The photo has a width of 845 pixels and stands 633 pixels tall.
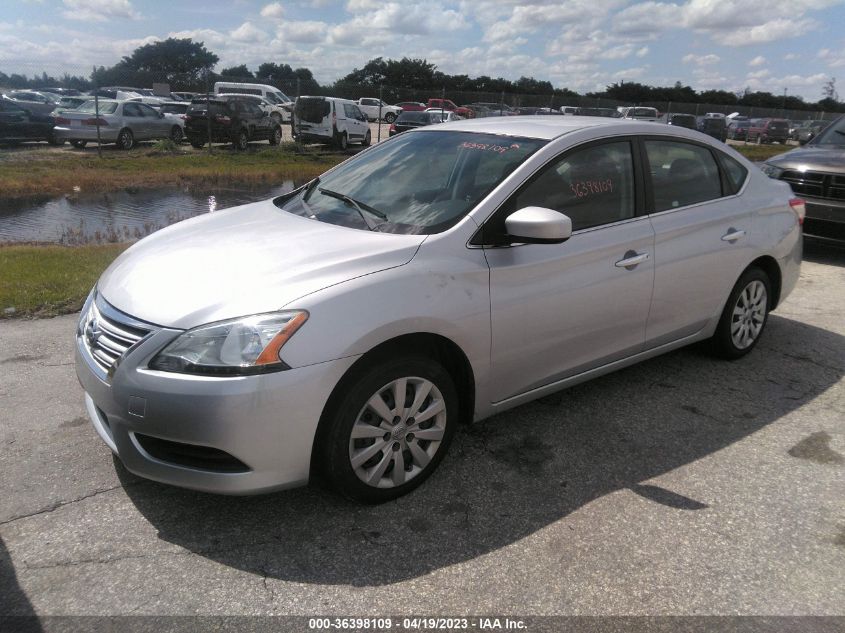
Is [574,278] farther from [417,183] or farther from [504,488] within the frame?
[504,488]

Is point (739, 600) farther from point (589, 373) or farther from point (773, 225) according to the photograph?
point (773, 225)

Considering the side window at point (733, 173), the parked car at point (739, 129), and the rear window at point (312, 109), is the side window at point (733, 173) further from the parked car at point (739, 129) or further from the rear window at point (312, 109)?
the parked car at point (739, 129)

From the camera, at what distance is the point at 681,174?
4.41 meters

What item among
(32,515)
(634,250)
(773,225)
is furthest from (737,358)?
(32,515)

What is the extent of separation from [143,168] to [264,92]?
17589 millimetres

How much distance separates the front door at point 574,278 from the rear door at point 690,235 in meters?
0.16

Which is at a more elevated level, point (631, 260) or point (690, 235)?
point (690, 235)

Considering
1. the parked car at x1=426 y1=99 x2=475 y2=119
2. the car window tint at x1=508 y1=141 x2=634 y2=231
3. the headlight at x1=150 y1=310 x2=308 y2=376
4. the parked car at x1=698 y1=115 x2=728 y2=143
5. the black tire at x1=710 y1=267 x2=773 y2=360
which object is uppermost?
the parked car at x1=426 y1=99 x2=475 y2=119

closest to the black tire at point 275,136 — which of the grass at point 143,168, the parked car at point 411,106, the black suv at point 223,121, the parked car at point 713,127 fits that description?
the black suv at point 223,121

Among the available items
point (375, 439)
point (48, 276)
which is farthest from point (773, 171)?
point (48, 276)

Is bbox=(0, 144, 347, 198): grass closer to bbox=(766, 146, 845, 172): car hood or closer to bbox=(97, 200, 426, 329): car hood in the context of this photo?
bbox=(766, 146, 845, 172): car hood

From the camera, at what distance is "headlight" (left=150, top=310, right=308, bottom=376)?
266cm

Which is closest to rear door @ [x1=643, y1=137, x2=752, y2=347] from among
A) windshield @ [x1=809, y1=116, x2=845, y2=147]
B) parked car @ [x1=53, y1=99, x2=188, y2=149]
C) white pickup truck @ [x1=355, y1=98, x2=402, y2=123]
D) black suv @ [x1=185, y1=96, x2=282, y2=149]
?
windshield @ [x1=809, y1=116, x2=845, y2=147]

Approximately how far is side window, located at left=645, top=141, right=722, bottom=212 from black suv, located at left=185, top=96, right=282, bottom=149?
19.2 m
